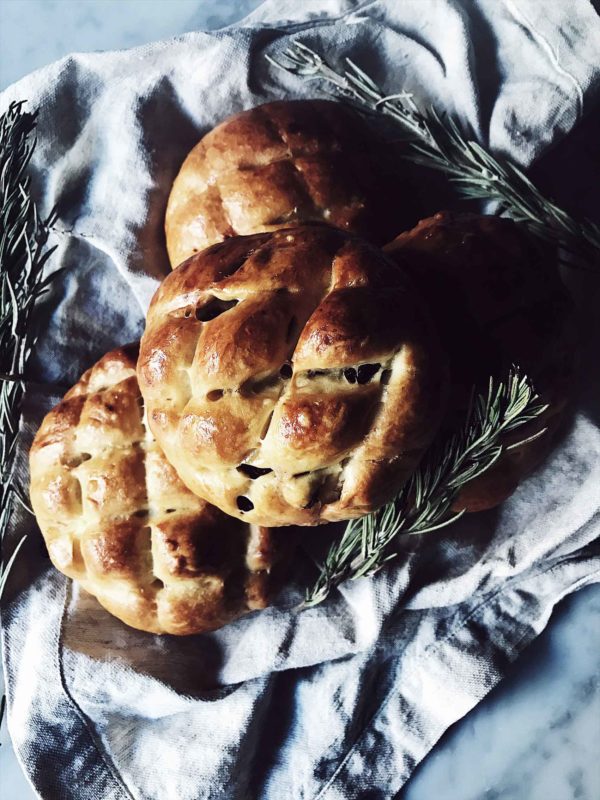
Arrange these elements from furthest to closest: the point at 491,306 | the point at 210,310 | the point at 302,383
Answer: the point at 491,306
the point at 210,310
the point at 302,383

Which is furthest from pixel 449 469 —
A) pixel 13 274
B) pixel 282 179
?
pixel 13 274

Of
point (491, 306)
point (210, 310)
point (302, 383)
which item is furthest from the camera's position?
point (491, 306)

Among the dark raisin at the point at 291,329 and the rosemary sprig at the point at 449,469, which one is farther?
the rosemary sprig at the point at 449,469

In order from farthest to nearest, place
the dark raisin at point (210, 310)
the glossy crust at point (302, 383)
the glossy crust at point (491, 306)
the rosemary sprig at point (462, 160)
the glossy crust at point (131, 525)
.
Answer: the rosemary sprig at point (462, 160), the glossy crust at point (131, 525), the glossy crust at point (491, 306), the dark raisin at point (210, 310), the glossy crust at point (302, 383)

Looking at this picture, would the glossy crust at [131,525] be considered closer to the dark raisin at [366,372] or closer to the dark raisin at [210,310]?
the dark raisin at [210,310]

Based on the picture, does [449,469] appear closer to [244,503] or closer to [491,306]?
[491,306]

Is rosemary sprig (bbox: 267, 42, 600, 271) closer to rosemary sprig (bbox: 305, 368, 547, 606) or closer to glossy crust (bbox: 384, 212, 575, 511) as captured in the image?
glossy crust (bbox: 384, 212, 575, 511)

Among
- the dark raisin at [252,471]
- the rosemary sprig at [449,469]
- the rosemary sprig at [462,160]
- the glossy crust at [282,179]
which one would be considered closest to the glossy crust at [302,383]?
the dark raisin at [252,471]
